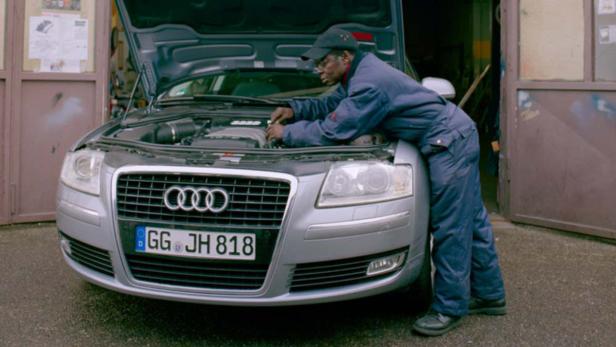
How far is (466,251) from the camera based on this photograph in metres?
3.48

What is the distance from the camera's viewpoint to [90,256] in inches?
131

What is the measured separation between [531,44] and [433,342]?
128 inches

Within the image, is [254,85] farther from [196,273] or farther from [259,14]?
[196,273]

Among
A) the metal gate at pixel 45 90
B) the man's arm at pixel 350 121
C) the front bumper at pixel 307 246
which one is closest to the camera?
the front bumper at pixel 307 246

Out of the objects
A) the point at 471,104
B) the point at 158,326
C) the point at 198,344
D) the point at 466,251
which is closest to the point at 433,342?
the point at 466,251

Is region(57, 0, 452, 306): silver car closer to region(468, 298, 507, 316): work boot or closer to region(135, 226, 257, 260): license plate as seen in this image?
region(135, 226, 257, 260): license plate

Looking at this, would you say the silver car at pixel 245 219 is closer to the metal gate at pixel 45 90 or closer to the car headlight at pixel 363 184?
the car headlight at pixel 363 184

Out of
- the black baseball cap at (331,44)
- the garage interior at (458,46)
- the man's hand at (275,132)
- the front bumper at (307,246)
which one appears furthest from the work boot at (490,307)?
the garage interior at (458,46)

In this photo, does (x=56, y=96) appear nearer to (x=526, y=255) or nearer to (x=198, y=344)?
(x=198, y=344)

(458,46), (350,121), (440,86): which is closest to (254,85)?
(440,86)

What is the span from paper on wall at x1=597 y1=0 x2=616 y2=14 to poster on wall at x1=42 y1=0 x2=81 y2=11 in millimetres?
3997

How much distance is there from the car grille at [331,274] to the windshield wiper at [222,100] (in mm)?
1465

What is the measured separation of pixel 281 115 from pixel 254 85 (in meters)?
0.81

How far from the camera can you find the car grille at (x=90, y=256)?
325 centimetres
